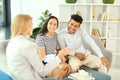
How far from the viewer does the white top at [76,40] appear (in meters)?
3.17

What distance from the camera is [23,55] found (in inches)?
83.0

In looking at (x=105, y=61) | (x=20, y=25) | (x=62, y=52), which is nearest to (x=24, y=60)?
(x=20, y=25)

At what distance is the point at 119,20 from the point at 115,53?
623 mm

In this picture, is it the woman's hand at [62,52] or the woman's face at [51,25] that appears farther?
the woman's face at [51,25]

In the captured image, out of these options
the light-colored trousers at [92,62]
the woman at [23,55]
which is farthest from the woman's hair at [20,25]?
the light-colored trousers at [92,62]

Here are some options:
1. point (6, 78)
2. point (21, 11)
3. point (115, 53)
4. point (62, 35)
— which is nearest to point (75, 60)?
point (62, 35)

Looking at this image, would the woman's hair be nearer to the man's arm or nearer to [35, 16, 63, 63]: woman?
[35, 16, 63, 63]: woman

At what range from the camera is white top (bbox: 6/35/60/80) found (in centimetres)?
211

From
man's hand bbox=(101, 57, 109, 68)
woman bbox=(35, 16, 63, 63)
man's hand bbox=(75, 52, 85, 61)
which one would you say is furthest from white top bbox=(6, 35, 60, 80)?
man's hand bbox=(101, 57, 109, 68)

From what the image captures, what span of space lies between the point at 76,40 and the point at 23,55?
1273 mm

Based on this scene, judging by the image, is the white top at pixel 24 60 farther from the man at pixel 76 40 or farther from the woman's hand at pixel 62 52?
the man at pixel 76 40

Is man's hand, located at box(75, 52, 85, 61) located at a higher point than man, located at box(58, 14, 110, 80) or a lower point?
lower

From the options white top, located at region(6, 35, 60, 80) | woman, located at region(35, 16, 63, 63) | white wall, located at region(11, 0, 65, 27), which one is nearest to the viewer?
white top, located at region(6, 35, 60, 80)

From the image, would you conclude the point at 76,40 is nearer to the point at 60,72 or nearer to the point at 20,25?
the point at 60,72
